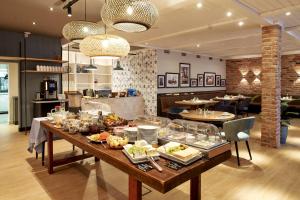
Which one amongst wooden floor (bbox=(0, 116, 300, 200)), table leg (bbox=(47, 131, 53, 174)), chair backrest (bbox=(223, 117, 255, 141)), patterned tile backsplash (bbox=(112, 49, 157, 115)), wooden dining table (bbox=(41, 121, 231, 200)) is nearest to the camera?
wooden dining table (bbox=(41, 121, 231, 200))

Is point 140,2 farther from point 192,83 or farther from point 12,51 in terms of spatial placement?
point 192,83

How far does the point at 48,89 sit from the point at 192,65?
626 cm

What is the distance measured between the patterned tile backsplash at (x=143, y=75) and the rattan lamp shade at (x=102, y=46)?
5.79m

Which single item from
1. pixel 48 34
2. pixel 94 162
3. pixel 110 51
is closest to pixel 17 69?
pixel 48 34

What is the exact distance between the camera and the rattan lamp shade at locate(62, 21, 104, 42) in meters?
3.00

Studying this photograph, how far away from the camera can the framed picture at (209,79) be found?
10735 millimetres

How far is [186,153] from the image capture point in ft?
5.65

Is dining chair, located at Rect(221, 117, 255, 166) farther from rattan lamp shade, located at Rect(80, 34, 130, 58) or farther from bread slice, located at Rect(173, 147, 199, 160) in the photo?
rattan lamp shade, located at Rect(80, 34, 130, 58)

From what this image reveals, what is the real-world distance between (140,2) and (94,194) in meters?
2.40

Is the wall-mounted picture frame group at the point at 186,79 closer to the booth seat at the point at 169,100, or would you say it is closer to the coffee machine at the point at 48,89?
the booth seat at the point at 169,100

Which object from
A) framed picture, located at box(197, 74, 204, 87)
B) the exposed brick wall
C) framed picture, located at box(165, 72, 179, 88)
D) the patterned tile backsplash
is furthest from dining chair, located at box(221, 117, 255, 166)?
the exposed brick wall

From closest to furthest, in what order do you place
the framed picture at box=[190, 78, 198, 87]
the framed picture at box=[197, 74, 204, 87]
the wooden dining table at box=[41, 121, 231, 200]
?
the wooden dining table at box=[41, 121, 231, 200] → the framed picture at box=[190, 78, 198, 87] → the framed picture at box=[197, 74, 204, 87]

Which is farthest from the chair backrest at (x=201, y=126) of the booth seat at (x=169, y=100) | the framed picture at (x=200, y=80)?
the framed picture at (x=200, y=80)

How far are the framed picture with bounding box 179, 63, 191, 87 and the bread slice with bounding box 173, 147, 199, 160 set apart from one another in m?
7.87
